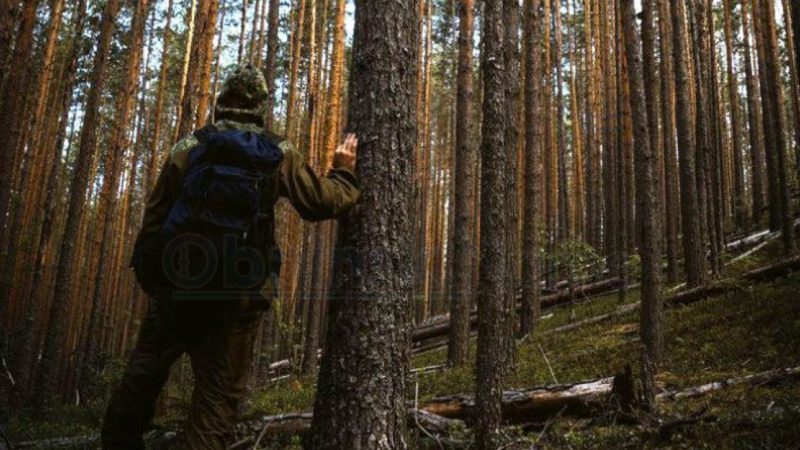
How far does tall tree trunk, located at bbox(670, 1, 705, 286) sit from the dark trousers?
10.4m

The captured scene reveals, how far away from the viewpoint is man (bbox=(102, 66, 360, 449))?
2.89 metres

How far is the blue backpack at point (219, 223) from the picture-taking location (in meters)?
2.74

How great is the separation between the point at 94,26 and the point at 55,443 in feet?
57.7

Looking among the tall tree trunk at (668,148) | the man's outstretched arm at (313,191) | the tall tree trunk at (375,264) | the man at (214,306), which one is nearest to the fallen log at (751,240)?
the tall tree trunk at (668,148)

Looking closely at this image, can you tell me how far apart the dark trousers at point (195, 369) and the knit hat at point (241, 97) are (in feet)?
3.29

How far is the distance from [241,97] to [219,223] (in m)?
0.78

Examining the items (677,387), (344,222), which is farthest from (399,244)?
(677,387)

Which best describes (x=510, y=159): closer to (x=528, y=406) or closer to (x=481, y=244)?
(x=481, y=244)

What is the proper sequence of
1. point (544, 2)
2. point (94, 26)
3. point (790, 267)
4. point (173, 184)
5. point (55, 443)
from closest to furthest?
point (173, 184) < point (55, 443) < point (790, 267) < point (94, 26) < point (544, 2)

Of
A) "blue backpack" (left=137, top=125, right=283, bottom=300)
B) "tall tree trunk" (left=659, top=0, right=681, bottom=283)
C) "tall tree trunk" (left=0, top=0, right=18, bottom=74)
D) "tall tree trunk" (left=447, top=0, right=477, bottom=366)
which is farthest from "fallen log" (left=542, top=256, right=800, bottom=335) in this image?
"tall tree trunk" (left=0, top=0, right=18, bottom=74)

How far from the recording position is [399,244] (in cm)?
316

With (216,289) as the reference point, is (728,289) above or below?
above

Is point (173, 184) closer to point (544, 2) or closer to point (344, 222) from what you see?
point (344, 222)

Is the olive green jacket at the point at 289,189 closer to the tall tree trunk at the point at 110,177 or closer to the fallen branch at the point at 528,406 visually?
the fallen branch at the point at 528,406
